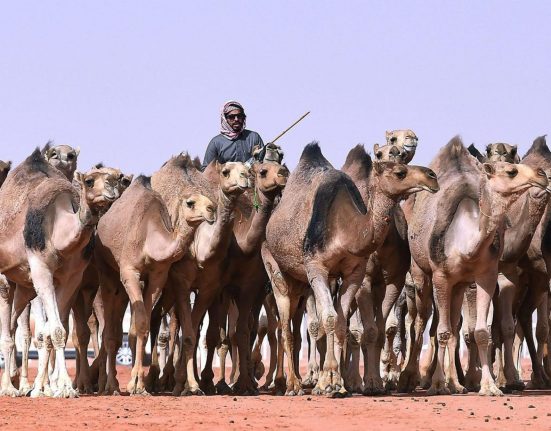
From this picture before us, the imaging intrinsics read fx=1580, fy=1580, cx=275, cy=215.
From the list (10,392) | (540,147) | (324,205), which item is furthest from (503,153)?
(10,392)

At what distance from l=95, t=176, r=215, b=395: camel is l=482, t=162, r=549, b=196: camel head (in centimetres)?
318

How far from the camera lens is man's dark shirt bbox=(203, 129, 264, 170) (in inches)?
805

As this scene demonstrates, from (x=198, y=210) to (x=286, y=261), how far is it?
1123 mm

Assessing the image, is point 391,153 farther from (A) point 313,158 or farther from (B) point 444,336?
(B) point 444,336

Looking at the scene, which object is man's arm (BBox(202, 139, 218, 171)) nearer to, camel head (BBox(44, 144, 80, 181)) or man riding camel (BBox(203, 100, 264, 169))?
man riding camel (BBox(203, 100, 264, 169))

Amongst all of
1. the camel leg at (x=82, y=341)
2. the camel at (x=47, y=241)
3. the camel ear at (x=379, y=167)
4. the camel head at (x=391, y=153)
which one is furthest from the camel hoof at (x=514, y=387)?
the camel at (x=47, y=241)

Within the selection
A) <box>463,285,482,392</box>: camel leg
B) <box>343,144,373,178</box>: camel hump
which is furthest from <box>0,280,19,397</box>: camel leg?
<box>463,285,482,392</box>: camel leg

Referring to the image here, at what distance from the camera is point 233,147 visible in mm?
20547

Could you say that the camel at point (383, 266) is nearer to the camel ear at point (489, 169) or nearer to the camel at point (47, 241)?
the camel ear at point (489, 169)

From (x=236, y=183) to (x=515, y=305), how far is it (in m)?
4.26

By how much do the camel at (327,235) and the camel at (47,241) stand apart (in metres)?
2.11

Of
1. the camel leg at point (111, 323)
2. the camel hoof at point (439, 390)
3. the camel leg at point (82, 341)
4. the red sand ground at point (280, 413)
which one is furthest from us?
the camel leg at point (82, 341)

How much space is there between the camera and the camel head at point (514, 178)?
52.9ft

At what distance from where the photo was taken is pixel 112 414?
565 inches
